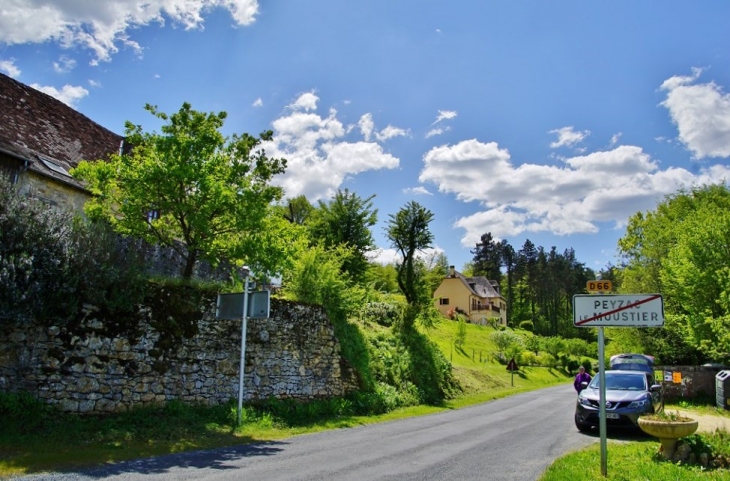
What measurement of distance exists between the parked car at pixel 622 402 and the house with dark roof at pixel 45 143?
16.2m

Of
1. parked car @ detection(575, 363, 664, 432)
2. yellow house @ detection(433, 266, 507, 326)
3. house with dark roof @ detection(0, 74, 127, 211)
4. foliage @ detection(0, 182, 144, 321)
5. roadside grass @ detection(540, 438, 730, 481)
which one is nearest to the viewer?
roadside grass @ detection(540, 438, 730, 481)

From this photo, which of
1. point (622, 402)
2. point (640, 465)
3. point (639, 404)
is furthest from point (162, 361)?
point (639, 404)

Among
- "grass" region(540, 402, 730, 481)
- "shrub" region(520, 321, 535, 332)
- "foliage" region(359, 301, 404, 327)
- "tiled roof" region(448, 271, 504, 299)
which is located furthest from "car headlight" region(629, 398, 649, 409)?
"shrub" region(520, 321, 535, 332)

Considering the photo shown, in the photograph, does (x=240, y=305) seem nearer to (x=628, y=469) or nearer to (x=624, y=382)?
(x=628, y=469)

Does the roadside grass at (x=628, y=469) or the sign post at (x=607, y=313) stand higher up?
the sign post at (x=607, y=313)

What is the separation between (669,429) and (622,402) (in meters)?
4.76

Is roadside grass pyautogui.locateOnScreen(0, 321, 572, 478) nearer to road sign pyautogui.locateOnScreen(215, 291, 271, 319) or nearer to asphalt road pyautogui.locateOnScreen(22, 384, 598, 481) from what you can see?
asphalt road pyautogui.locateOnScreen(22, 384, 598, 481)

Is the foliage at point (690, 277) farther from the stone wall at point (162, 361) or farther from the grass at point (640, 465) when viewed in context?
the stone wall at point (162, 361)


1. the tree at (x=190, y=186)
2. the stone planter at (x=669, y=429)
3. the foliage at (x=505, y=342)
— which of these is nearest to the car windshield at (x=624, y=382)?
the stone planter at (x=669, y=429)

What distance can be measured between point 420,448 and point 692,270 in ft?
66.6

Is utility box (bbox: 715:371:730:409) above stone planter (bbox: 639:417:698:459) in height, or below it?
below

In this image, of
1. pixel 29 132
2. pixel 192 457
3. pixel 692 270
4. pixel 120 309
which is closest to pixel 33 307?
pixel 120 309

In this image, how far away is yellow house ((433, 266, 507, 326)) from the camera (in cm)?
7444

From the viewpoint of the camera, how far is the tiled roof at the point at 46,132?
57.9 ft
